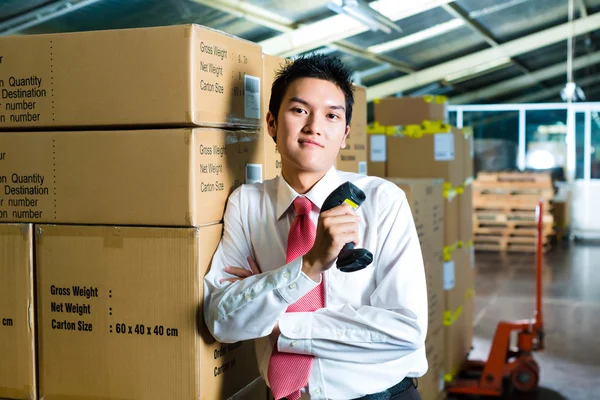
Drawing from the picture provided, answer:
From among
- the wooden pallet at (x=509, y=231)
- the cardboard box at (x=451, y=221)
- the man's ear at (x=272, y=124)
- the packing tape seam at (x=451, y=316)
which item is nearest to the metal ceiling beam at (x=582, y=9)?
the wooden pallet at (x=509, y=231)

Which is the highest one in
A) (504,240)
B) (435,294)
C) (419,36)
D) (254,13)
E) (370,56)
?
(419,36)

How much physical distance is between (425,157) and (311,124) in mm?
2811

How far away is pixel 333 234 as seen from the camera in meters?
1.47

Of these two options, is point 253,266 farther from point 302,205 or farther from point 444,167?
point 444,167

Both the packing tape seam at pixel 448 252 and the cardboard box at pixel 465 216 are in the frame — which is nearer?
the packing tape seam at pixel 448 252

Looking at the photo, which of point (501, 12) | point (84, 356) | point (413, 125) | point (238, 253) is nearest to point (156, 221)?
point (238, 253)

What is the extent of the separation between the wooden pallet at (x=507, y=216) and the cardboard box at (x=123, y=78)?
939cm

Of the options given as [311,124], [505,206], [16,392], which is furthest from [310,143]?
[505,206]

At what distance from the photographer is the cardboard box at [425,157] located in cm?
431

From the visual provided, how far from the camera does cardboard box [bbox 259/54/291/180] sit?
2.04 meters

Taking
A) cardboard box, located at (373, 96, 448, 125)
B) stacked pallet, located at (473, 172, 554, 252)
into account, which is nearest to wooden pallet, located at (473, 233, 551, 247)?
stacked pallet, located at (473, 172, 554, 252)

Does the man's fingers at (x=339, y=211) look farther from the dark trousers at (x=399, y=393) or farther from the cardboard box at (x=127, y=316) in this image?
the dark trousers at (x=399, y=393)

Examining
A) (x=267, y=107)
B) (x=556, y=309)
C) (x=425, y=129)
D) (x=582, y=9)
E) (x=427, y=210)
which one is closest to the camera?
(x=267, y=107)

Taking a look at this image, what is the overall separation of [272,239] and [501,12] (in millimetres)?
7415
